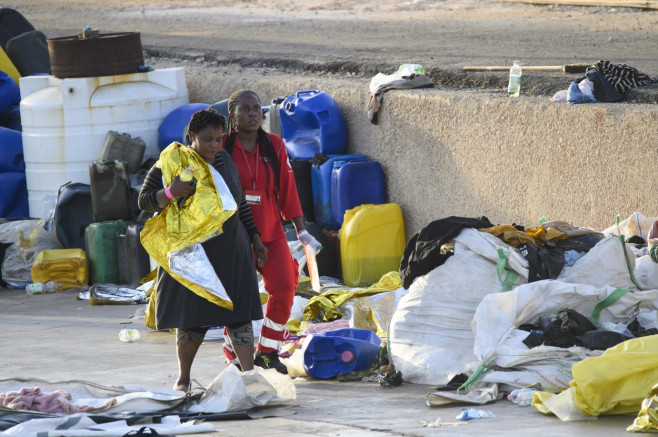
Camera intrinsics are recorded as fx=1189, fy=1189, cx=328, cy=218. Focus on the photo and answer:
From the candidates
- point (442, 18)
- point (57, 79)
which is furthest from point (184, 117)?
point (442, 18)

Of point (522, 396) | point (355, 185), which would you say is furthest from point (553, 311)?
point (355, 185)

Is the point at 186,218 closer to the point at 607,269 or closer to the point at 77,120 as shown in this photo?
the point at 607,269

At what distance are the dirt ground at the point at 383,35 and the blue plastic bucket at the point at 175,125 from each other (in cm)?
112

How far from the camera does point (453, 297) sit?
636 cm

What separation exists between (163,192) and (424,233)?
147cm

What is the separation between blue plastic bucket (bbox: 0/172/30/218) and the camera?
11.6m

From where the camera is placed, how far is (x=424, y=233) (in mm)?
6527

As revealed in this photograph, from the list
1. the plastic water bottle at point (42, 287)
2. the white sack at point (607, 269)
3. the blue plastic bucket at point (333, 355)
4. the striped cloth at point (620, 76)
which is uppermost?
the striped cloth at point (620, 76)

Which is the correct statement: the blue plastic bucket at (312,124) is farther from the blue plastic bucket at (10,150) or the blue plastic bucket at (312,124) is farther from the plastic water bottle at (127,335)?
the blue plastic bucket at (10,150)

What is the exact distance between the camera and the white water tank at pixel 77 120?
35.5 feet

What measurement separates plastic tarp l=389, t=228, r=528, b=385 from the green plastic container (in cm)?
446

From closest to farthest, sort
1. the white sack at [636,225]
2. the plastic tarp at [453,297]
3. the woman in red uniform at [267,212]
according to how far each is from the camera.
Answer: the plastic tarp at [453,297] < the woman in red uniform at [267,212] < the white sack at [636,225]

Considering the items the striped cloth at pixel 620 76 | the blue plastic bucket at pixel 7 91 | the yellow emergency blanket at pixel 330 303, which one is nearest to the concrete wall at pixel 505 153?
the striped cloth at pixel 620 76

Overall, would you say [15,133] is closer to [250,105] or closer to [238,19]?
[250,105]
